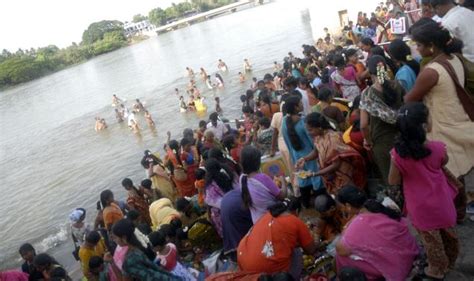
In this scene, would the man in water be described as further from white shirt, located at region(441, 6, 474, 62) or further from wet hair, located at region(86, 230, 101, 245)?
white shirt, located at region(441, 6, 474, 62)

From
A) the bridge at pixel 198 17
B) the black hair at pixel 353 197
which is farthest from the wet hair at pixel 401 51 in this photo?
the bridge at pixel 198 17

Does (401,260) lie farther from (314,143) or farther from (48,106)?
(48,106)

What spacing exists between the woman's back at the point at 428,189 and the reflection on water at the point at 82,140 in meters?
9.05

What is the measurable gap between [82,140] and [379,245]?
2183cm

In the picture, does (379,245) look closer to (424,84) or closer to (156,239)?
(424,84)

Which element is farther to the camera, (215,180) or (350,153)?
(215,180)

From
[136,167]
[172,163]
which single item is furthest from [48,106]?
[172,163]

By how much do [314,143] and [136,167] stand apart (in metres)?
12.2

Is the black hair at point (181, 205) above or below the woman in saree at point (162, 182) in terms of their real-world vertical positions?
above

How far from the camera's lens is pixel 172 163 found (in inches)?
328

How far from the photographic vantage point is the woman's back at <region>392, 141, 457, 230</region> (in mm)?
3031

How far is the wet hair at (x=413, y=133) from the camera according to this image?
115 inches

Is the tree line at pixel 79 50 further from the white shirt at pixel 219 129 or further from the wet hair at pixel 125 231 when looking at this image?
the wet hair at pixel 125 231

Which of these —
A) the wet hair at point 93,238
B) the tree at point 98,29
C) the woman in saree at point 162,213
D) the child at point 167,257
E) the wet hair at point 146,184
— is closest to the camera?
the child at point 167,257
